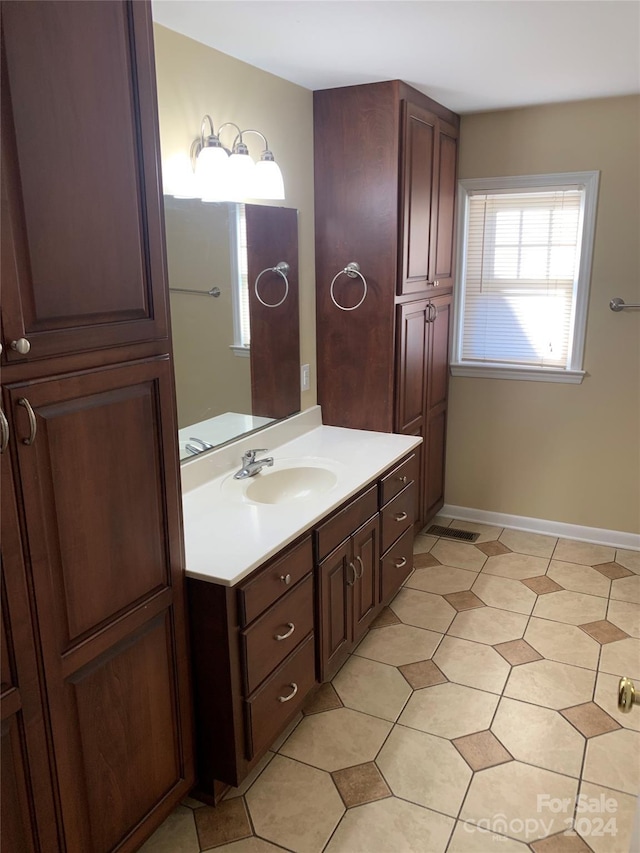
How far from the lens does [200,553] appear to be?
6.06ft

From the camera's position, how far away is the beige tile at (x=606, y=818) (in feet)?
5.99

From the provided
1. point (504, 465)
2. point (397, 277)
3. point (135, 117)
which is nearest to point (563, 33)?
point (397, 277)

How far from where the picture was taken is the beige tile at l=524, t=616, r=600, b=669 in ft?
8.75

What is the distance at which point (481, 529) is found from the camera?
390cm

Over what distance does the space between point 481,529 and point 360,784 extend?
2.09 metres

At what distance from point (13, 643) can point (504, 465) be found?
3.06m

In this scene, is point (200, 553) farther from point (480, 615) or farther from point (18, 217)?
point (480, 615)

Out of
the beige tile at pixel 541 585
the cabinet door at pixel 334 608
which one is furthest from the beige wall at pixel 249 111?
the beige tile at pixel 541 585

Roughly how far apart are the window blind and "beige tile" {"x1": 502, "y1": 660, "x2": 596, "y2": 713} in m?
1.69

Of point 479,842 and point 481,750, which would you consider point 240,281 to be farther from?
point 479,842

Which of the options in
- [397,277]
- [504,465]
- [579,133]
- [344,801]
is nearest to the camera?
[344,801]

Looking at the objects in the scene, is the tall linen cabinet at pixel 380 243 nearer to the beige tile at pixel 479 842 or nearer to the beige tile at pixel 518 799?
the beige tile at pixel 518 799

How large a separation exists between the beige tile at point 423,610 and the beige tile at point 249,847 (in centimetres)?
125

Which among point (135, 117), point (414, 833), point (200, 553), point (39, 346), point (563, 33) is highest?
point (563, 33)
